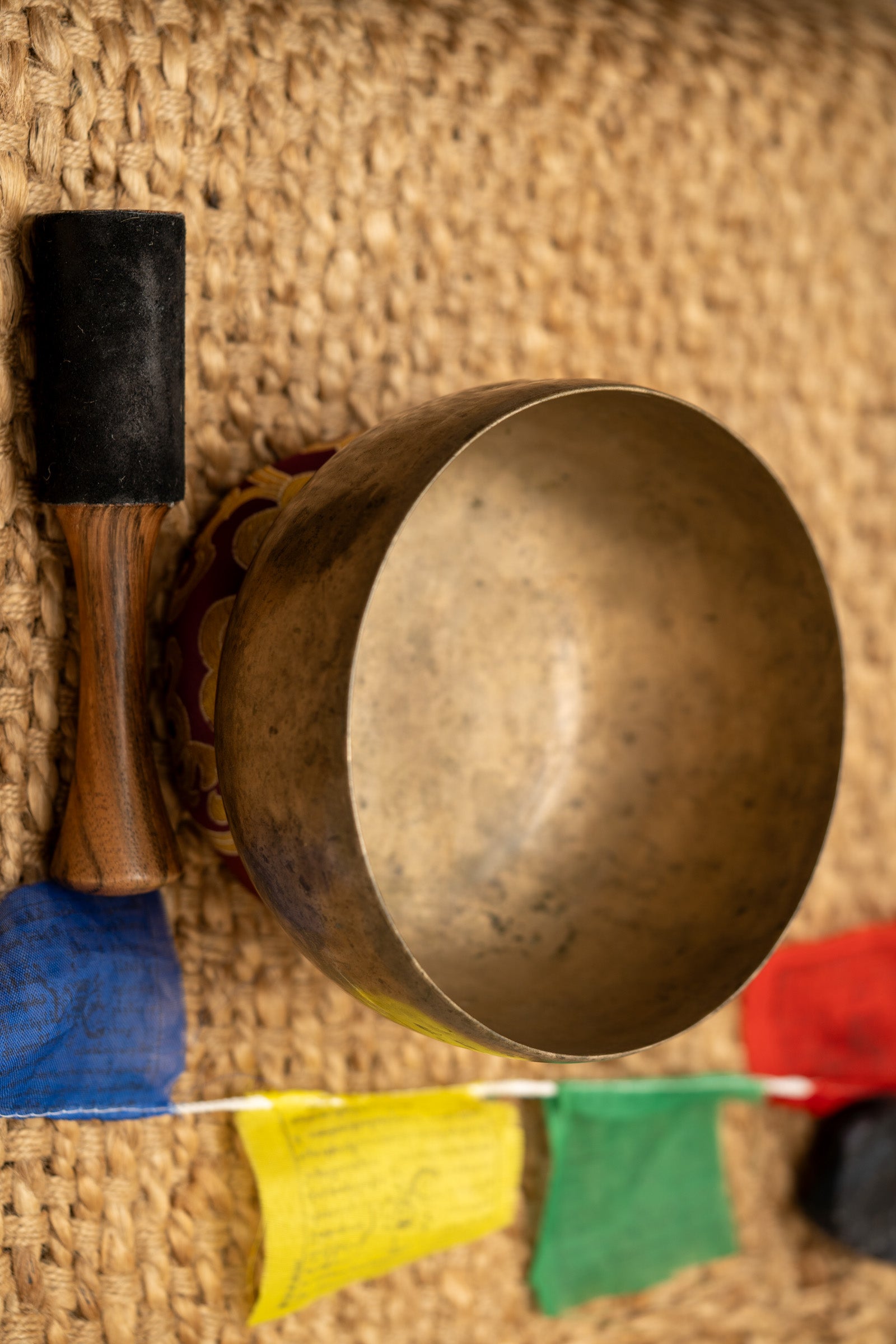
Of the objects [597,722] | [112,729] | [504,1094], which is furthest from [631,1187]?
[112,729]

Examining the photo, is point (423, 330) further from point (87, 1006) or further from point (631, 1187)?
point (631, 1187)

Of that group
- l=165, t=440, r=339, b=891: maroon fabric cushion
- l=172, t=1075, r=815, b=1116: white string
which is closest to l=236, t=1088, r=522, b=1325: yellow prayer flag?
l=172, t=1075, r=815, b=1116: white string

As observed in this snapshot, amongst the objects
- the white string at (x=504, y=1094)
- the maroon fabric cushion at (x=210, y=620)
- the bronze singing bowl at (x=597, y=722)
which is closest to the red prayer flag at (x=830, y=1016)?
the white string at (x=504, y=1094)

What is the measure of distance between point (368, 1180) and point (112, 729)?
28cm

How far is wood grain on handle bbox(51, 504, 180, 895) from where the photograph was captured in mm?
589

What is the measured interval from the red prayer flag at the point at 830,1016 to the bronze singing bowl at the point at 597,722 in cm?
19

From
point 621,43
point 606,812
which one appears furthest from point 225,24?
point 606,812

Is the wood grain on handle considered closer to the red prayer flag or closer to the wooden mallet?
the wooden mallet

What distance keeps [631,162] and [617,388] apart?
1.01 ft

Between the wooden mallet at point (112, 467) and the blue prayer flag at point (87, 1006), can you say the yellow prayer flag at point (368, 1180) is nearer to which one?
the blue prayer flag at point (87, 1006)

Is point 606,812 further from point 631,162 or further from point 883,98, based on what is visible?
point 883,98

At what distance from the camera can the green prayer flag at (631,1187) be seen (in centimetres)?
77

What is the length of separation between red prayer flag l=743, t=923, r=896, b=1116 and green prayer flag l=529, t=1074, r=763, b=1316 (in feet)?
0.12

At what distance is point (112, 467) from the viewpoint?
57cm
